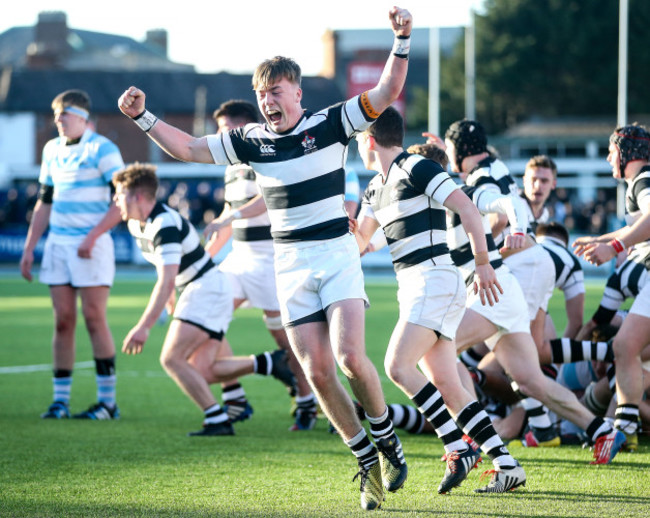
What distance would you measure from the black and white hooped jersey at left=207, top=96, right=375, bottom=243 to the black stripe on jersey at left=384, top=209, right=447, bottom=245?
60 centimetres

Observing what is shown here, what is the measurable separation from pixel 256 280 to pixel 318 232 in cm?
340

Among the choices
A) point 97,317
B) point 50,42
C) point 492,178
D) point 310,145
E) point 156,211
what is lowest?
point 97,317

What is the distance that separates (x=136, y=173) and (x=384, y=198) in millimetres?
2614

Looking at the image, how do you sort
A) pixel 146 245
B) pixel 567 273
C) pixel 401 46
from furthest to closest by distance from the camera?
1. pixel 567 273
2. pixel 146 245
3. pixel 401 46

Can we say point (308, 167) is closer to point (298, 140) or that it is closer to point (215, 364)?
point (298, 140)

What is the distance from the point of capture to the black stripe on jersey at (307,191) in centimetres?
554

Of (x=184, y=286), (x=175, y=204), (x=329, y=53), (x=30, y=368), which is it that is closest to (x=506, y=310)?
(x=184, y=286)

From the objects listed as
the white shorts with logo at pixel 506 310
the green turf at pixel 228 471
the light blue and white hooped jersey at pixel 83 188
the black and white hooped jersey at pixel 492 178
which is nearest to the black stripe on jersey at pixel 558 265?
the black and white hooped jersey at pixel 492 178

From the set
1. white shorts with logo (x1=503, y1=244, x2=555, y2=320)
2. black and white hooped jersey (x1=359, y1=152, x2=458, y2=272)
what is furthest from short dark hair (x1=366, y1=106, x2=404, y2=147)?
white shorts with logo (x1=503, y1=244, x2=555, y2=320)

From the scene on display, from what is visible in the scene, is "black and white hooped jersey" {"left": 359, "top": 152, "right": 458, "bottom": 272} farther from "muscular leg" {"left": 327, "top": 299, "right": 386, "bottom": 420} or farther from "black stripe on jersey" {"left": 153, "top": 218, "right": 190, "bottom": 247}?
"black stripe on jersey" {"left": 153, "top": 218, "right": 190, "bottom": 247}

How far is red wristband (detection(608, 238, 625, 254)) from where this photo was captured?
630 centimetres

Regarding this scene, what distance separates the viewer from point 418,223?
241 inches

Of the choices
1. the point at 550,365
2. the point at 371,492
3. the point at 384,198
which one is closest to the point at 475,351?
the point at 550,365

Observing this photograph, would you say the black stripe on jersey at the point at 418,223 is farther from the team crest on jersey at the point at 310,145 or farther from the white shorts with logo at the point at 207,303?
the white shorts with logo at the point at 207,303
